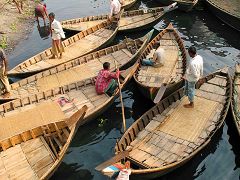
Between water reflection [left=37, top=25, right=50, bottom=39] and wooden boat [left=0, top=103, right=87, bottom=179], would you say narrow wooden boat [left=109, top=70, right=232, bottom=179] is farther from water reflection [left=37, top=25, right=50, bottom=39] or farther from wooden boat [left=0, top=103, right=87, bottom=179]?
water reflection [left=37, top=25, right=50, bottom=39]

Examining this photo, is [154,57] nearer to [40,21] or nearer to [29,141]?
[29,141]

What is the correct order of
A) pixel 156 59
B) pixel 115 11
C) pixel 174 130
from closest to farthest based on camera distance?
pixel 174 130 → pixel 156 59 → pixel 115 11

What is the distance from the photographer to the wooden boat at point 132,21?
2058 centimetres

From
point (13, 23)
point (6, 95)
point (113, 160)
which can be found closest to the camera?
point (113, 160)

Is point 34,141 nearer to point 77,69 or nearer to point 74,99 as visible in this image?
point 74,99

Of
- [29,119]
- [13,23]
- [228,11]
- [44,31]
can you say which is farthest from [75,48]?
[228,11]

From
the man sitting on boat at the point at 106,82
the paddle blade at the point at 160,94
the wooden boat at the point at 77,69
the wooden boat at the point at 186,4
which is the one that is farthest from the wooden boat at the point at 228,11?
the man sitting on boat at the point at 106,82

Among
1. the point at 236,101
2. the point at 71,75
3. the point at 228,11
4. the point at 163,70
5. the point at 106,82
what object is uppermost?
the point at 228,11

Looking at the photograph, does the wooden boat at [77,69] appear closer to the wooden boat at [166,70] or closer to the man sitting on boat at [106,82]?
the wooden boat at [166,70]

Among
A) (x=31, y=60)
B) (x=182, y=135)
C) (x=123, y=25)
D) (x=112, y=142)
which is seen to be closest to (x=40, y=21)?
(x=123, y=25)

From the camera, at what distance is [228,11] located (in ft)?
74.6

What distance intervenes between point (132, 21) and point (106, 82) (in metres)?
9.71

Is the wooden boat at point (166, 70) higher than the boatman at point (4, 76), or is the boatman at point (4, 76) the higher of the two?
the boatman at point (4, 76)

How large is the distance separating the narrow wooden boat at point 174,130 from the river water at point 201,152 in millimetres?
933
